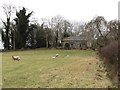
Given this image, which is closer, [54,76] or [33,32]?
[54,76]

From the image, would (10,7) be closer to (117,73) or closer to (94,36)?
(94,36)

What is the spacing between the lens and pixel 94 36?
67.6 m

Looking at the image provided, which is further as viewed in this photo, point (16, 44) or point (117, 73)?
point (16, 44)

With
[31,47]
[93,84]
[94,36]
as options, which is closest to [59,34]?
[31,47]

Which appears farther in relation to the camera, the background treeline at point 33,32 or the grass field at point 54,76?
the background treeline at point 33,32

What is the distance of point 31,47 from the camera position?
75.2 m

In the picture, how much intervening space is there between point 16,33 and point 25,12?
Result: 20.0 feet

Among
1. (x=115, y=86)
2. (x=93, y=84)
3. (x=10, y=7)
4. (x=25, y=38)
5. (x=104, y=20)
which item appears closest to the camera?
(x=115, y=86)

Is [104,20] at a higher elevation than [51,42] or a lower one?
higher

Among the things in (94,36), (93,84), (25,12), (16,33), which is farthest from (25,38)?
(93,84)

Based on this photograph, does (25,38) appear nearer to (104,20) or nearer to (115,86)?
(104,20)

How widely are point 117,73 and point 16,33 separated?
60.1 m

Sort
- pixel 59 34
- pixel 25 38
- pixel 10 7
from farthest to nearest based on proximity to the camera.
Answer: pixel 59 34 < pixel 10 7 < pixel 25 38

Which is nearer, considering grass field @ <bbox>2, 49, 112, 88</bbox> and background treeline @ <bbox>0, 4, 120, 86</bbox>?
grass field @ <bbox>2, 49, 112, 88</bbox>
